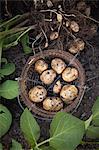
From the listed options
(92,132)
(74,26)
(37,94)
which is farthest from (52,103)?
(74,26)

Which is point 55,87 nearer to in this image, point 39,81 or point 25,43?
point 39,81

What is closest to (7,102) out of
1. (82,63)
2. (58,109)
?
(58,109)

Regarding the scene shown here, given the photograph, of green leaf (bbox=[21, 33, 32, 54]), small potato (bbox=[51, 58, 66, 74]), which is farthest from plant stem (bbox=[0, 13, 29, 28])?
small potato (bbox=[51, 58, 66, 74])

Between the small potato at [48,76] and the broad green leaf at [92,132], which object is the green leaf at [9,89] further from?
the broad green leaf at [92,132]

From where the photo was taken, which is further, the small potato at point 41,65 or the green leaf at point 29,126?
the small potato at point 41,65

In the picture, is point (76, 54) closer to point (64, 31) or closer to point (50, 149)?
point (64, 31)

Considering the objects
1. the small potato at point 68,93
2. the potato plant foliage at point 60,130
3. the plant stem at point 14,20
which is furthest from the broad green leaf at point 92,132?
the plant stem at point 14,20

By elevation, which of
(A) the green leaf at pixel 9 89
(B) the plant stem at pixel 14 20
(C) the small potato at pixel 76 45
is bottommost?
(A) the green leaf at pixel 9 89
